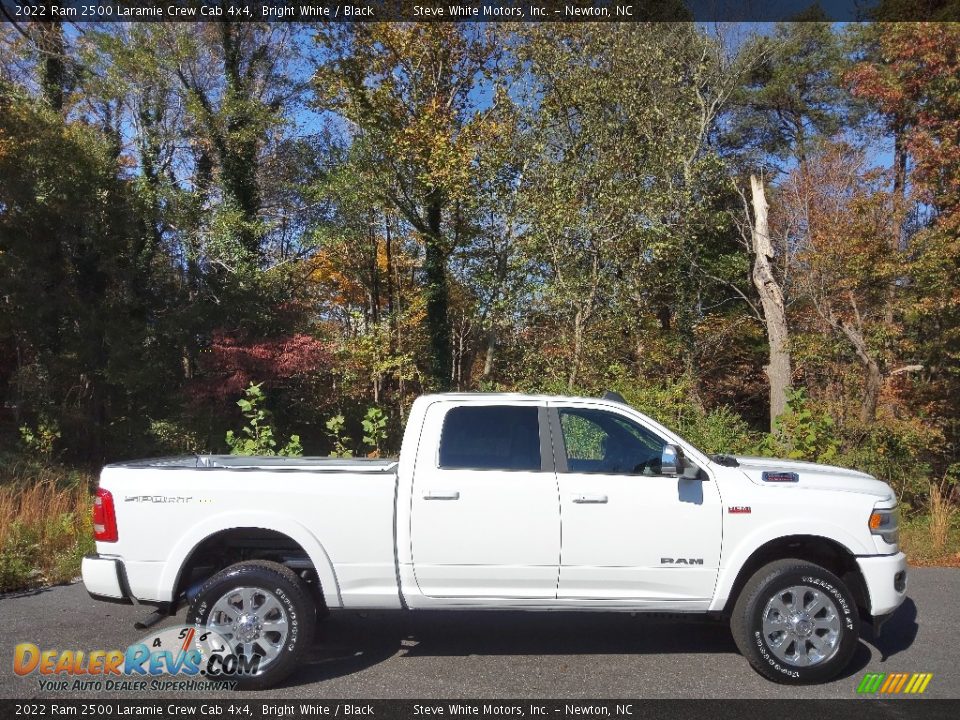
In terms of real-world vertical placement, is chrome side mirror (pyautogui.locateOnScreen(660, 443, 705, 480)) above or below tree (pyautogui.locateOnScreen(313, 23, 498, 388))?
below

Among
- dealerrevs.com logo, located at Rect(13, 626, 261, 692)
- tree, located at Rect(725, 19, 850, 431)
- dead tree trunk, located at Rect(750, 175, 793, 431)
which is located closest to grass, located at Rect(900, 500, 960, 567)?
dead tree trunk, located at Rect(750, 175, 793, 431)

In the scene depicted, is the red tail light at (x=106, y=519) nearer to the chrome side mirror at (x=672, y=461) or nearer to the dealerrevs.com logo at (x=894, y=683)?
the chrome side mirror at (x=672, y=461)

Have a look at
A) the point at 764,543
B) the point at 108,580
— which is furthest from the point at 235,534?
the point at 764,543

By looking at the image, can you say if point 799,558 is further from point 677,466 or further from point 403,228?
point 403,228

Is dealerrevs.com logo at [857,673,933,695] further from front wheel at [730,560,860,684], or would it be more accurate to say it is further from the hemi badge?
the hemi badge

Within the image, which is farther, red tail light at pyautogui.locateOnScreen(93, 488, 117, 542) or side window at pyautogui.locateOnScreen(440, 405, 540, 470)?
side window at pyautogui.locateOnScreen(440, 405, 540, 470)

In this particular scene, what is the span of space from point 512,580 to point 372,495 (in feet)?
3.52

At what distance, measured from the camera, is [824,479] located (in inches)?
209

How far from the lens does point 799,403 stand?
32.5 ft

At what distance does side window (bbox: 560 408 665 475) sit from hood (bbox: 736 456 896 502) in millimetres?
665

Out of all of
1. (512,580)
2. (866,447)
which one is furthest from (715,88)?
(512,580)

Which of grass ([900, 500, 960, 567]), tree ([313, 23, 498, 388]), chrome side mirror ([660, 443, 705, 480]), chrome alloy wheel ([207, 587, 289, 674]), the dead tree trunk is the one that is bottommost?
grass ([900, 500, 960, 567])

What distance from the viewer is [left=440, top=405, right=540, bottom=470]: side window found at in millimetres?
5207

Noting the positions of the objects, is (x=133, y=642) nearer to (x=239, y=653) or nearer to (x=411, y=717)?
(x=239, y=653)
